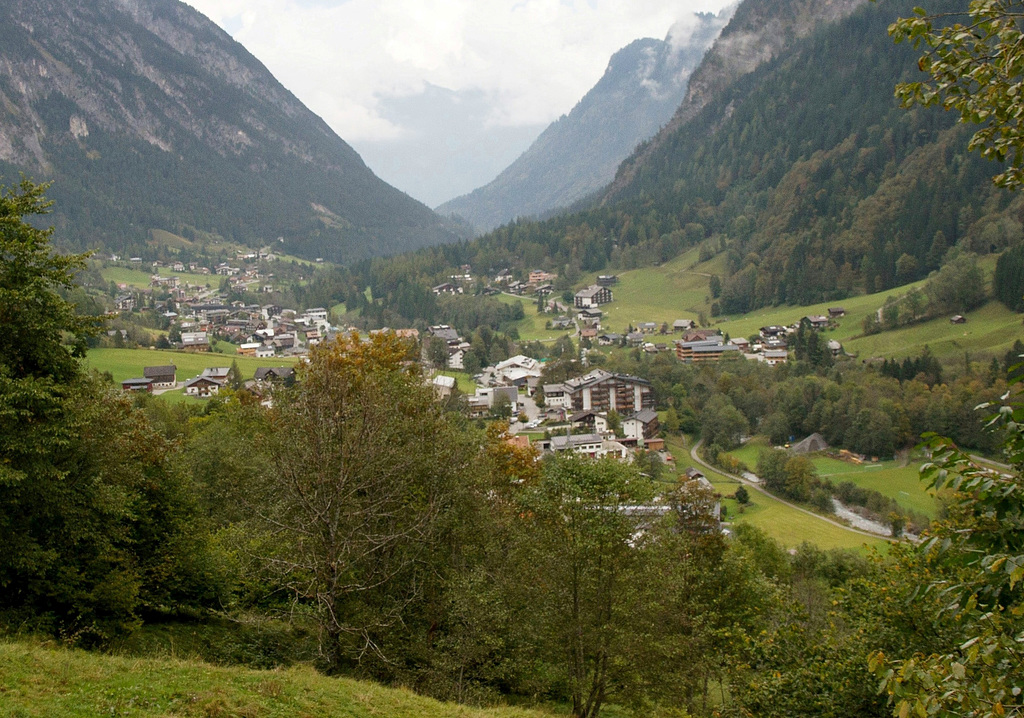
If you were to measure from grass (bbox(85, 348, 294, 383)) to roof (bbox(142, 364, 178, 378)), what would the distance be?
144 cm

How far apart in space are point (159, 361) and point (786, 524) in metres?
61.1

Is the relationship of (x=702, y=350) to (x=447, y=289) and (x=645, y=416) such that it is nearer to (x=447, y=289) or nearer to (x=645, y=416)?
(x=645, y=416)

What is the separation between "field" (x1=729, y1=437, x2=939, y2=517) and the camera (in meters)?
48.0

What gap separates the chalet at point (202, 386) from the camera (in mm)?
62438

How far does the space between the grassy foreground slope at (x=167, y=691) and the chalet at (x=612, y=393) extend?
196 feet

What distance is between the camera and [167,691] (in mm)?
9531

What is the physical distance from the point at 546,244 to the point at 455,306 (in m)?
46.0

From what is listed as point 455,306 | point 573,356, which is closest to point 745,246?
point 455,306

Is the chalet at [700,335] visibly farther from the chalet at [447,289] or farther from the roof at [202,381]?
the roof at [202,381]

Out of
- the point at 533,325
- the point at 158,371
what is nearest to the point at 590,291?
Result: the point at 533,325

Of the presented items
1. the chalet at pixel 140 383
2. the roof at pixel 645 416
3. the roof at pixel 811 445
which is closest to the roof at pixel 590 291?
the roof at pixel 645 416

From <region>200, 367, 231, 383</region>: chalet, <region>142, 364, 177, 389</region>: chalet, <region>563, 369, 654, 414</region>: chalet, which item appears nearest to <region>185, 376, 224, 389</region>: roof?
<region>200, 367, 231, 383</region>: chalet

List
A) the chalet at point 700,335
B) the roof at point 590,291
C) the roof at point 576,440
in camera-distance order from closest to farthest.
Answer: the roof at point 576,440 → the chalet at point 700,335 → the roof at point 590,291

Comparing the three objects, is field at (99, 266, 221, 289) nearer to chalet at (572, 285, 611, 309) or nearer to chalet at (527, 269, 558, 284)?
chalet at (527, 269, 558, 284)
